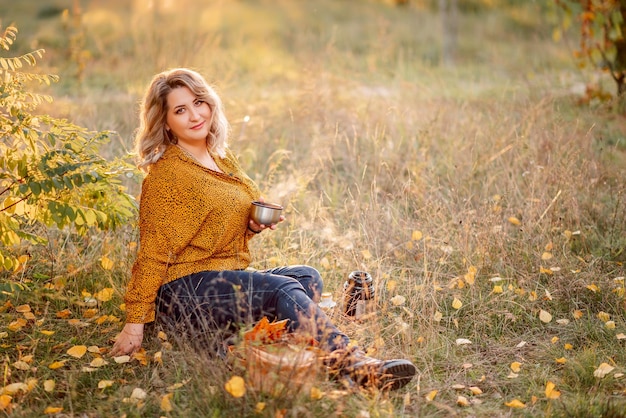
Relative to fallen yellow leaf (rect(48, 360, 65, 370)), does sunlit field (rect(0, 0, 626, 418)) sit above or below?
above

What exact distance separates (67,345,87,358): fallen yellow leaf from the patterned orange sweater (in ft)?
0.88

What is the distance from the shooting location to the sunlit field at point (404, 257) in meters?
2.60

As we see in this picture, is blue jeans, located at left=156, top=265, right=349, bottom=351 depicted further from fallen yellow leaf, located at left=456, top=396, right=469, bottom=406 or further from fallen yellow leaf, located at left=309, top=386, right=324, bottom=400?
fallen yellow leaf, located at left=456, top=396, right=469, bottom=406

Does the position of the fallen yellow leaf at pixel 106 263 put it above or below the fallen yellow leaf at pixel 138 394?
above

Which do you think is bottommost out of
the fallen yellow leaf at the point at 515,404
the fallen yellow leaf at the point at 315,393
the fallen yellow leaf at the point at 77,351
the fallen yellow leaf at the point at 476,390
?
the fallen yellow leaf at the point at 77,351

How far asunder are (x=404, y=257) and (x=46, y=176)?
1987 mm

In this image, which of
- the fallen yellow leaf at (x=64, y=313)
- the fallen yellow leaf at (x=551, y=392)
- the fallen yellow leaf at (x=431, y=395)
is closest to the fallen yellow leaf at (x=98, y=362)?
the fallen yellow leaf at (x=64, y=313)

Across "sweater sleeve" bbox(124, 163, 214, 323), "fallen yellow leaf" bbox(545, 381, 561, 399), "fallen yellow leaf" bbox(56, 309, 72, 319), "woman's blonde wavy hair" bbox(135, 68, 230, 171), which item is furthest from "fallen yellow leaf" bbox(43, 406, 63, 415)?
"fallen yellow leaf" bbox(545, 381, 561, 399)

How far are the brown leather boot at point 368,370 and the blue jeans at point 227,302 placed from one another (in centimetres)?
14

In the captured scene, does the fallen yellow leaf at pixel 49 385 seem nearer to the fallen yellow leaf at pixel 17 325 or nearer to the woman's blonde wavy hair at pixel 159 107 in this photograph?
the fallen yellow leaf at pixel 17 325

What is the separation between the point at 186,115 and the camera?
2992mm

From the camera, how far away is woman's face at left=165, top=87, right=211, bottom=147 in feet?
9.79

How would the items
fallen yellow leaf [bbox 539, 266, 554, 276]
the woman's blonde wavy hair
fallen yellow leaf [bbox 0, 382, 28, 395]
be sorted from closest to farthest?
fallen yellow leaf [bbox 0, 382, 28, 395] < the woman's blonde wavy hair < fallen yellow leaf [bbox 539, 266, 554, 276]

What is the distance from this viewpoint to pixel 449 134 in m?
5.29
